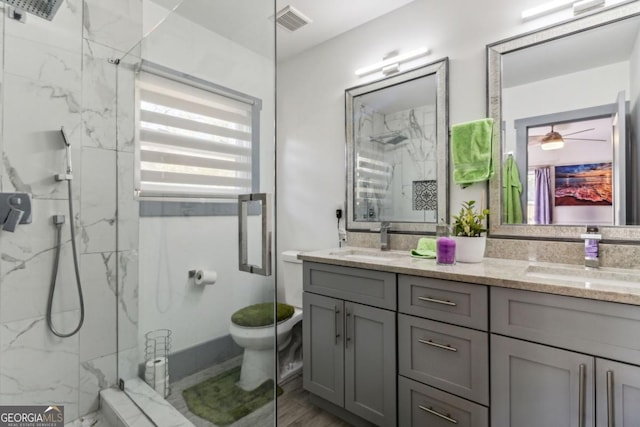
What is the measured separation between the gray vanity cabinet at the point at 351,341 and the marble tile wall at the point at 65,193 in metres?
0.96

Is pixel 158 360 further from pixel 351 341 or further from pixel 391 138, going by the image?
pixel 391 138

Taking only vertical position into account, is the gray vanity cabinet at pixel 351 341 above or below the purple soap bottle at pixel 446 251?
below

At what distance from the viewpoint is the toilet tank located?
2264 mm

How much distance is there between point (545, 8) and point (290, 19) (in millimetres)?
1485

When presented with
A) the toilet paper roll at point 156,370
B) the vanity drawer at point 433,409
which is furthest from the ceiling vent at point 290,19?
the vanity drawer at point 433,409

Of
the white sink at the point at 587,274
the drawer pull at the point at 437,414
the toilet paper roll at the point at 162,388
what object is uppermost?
the white sink at the point at 587,274

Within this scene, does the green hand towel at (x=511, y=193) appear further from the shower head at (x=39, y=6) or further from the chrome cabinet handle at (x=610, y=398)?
the shower head at (x=39, y=6)

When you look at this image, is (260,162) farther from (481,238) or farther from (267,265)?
(481,238)

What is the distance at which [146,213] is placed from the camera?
4.80 ft

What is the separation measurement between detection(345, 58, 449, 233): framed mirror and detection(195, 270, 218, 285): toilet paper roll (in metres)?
1.26

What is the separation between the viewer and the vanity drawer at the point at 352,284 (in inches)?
59.7

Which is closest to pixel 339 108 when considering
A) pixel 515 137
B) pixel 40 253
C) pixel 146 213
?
pixel 515 137

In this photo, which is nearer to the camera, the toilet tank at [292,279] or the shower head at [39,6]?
the shower head at [39,6]

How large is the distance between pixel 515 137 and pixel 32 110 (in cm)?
232
